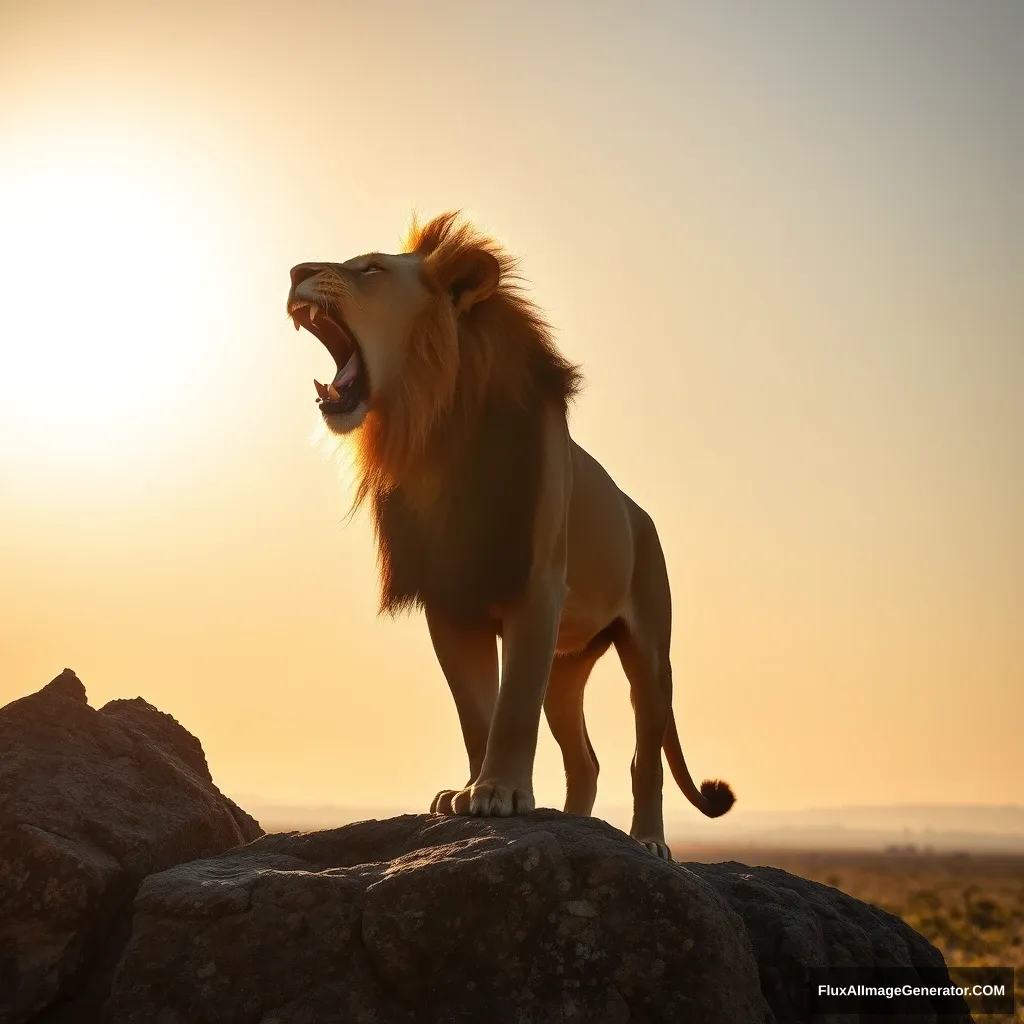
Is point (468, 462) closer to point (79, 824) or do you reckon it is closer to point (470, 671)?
point (470, 671)

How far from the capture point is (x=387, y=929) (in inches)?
132

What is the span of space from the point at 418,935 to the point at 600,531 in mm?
2348

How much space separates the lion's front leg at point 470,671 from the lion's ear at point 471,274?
1.32 m

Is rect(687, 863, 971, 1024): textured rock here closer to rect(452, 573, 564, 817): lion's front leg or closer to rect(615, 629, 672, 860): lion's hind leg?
rect(615, 629, 672, 860): lion's hind leg

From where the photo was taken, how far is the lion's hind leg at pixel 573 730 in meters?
6.00

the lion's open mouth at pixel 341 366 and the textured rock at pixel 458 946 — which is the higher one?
the lion's open mouth at pixel 341 366

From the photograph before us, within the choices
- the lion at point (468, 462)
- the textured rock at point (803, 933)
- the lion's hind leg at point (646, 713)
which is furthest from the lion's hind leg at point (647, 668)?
the textured rock at point (803, 933)

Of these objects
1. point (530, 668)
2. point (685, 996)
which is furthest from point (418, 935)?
point (530, 668)

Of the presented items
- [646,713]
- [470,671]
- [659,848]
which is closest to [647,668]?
[646,713]

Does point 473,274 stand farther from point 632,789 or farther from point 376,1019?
point 376,1019

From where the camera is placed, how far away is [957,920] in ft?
70.9

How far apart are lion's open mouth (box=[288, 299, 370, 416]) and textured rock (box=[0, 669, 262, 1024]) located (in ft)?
5.04

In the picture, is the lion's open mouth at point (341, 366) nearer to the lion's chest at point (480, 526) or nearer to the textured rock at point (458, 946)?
the lion's chest at point (480, 526)

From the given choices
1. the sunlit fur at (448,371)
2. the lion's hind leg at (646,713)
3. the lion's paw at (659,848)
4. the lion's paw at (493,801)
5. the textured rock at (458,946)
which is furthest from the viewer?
the lion's hind leg at (646,713)
